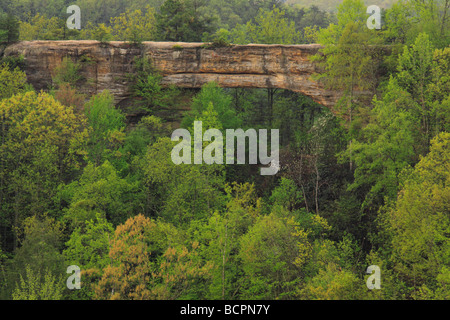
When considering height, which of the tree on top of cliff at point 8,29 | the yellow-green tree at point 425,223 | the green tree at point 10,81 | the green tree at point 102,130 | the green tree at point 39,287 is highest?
the tree on top of cliff at point 8,29

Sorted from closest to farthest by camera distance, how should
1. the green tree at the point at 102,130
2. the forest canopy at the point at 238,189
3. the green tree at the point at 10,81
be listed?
the forest canopy at the point at 238,189 → the green tree at the point at 102,130 → the green tree at the point at 10,81

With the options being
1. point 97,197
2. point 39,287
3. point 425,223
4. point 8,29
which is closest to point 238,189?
point 97,197

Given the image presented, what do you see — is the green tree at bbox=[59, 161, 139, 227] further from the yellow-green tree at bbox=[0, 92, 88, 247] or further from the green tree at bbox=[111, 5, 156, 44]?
the green tree at bbox=[111, 5, 156, 44]

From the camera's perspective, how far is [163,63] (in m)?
41.8

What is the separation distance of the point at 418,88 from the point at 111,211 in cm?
2025

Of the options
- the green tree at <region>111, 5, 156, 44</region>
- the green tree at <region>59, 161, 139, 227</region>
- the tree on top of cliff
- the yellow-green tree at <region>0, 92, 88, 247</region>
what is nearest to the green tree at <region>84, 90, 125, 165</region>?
the yellow-green tree at <region>0, 92, 88, 247</region>

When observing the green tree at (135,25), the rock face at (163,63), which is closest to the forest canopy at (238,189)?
the rock face at (163,63)

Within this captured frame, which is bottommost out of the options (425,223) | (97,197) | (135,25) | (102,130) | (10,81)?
(425,223)

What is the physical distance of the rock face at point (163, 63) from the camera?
134ft

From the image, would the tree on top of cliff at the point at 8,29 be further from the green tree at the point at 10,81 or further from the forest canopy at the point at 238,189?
the green tree at the point at 10,81

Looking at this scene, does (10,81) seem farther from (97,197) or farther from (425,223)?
(425,223)

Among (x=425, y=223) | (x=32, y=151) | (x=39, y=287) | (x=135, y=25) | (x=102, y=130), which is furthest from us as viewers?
(x=135, y=25)
